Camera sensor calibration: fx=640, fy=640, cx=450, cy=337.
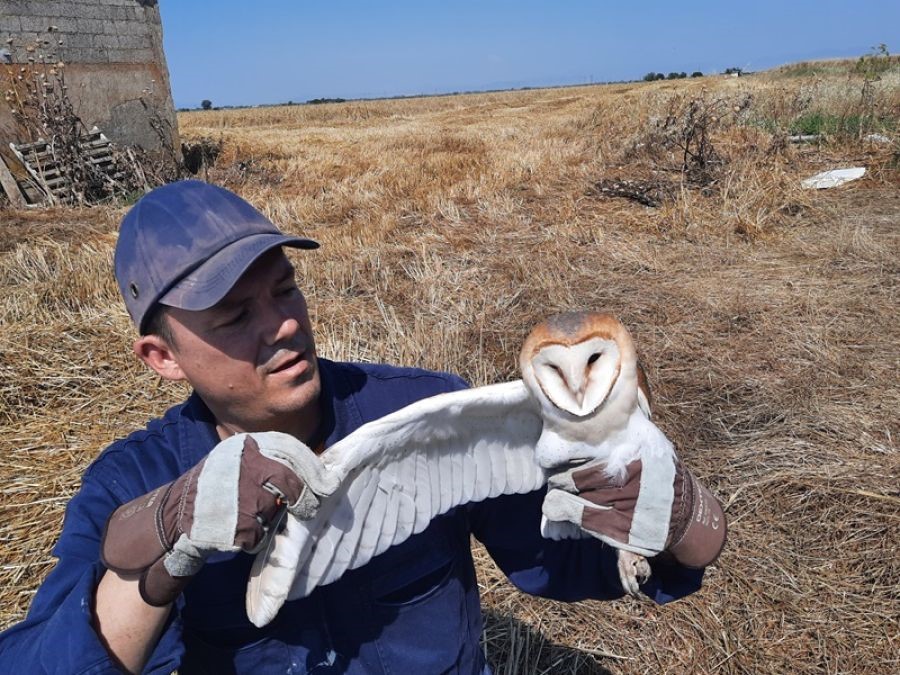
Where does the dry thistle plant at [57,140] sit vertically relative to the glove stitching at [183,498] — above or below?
above

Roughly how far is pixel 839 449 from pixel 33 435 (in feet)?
11.8

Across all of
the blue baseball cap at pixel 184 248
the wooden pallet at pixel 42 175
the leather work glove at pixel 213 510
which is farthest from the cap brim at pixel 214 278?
the wooden pallet at pixel 42 175

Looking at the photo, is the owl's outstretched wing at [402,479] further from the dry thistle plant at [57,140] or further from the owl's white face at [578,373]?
the dry thistle plant at [57,140]

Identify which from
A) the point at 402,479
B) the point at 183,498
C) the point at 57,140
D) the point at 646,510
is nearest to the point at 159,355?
the point at 183,498

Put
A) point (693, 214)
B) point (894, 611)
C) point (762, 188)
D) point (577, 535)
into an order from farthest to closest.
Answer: point (762, 188), point (693, 214), point (894, 611), point (577, 535)

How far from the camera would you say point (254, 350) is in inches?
48.8

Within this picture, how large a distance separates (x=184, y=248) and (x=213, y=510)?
0.51 m

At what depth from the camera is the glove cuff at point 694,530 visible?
118cm

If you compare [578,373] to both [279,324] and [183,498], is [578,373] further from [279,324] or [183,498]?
[183,498]

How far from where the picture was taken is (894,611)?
212 cm

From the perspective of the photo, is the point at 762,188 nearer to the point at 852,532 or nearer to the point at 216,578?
the point at 852,532

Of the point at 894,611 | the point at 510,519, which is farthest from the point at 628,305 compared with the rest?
the point at 510,519

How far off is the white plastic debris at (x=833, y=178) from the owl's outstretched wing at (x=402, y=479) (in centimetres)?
708

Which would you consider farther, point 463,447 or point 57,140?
point 57,140
